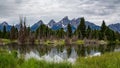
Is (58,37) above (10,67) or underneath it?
underneath

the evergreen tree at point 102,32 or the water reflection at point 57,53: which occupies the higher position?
the water reflection at point 57,53

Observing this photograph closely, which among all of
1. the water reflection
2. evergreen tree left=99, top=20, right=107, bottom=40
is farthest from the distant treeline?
the water reflection

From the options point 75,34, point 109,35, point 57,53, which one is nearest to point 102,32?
point 109,35

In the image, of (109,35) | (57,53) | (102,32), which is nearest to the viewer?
(57,53)

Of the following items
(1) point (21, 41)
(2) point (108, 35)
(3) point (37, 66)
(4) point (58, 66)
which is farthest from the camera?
(2) point (108, 35)

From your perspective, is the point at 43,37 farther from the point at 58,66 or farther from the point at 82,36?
the point at 58,66

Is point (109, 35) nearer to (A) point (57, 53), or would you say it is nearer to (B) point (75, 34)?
(B) point (75, 34)

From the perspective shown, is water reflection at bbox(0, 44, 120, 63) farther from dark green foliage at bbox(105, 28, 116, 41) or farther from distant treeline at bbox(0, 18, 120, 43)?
dark green foliage at bbox(105, 28, 116, 41)

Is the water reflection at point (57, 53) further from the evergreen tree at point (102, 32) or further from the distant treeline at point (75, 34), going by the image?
the evergreen tree at point (102, 32)

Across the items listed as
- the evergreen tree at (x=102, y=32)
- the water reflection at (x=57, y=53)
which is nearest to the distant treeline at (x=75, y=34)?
the evergreen tree at (x=102, y=32)

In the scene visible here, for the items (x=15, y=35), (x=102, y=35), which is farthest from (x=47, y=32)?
(x=102, y=35)

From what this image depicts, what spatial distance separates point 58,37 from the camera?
5527 inches

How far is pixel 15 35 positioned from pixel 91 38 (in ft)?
137

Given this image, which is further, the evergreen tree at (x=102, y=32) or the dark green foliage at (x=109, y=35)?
the evergreen tree at (x=102, y=32)
